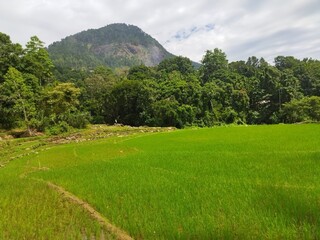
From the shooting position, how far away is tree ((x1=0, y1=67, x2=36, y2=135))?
97.8ft

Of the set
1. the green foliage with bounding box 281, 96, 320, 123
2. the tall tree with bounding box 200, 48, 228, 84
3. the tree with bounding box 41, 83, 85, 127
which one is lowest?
the green foliage with bounding box 281, 96, 320, 123

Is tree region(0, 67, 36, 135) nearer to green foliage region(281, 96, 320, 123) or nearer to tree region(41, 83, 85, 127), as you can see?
tree region(41, 83, 85, 127)

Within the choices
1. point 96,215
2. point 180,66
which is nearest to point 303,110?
point 180,66

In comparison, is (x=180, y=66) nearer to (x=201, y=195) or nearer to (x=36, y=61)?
(x=36, y=61)

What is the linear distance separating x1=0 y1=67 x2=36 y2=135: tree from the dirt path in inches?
939

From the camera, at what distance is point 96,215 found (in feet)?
19.1

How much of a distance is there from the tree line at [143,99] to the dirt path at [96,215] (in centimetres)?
2326

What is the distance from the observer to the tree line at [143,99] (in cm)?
3192

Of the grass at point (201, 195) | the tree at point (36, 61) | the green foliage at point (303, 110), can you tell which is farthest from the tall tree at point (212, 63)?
the grass at point (201, 195)

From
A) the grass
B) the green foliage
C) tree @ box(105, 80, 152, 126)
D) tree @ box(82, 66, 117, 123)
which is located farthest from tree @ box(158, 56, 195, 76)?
the grass

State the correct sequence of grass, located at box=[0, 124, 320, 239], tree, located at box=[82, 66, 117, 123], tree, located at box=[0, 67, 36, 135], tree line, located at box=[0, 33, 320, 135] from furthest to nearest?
tree, located at box=[82, 66, 117, 123], tree line, located at box=[0, 33, 320, 135], tree, located at box=[0, 67, 36, 135], grass, located at box=[0, 124, 320, 239]

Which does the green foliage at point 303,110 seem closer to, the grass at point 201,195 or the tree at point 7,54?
the grass at point 201,195

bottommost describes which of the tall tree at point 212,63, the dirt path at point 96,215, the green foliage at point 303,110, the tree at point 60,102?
the green foliage at point 303,110

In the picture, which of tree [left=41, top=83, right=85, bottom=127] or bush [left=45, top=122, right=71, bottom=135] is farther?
tree [left=41, top=83, right=85, bottom=127]
